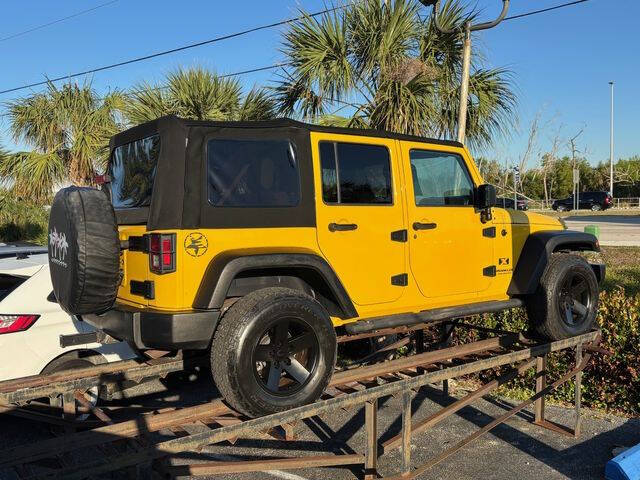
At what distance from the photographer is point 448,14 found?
8.88 metres

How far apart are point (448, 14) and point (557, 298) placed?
585 centimetres

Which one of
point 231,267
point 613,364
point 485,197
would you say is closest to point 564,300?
point 613,364

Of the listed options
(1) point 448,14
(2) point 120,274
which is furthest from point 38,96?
(2) point 120,274

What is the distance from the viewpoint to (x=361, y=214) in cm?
363

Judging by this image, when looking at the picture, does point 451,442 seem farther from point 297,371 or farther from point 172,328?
point 172,328

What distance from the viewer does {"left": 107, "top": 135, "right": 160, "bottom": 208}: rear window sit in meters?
3.39

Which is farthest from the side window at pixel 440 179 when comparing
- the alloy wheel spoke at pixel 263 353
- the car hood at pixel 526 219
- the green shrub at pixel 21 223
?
the green shrub at pixel 21 223

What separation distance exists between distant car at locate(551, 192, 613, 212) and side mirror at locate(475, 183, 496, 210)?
43024mm

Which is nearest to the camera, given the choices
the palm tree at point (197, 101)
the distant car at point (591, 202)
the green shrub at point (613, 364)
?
the green shrub at point (613, 364)

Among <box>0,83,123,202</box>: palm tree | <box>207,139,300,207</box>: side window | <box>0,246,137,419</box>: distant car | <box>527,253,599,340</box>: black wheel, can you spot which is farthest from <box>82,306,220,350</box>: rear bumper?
<box>0,83,123,202</box>: palm tree

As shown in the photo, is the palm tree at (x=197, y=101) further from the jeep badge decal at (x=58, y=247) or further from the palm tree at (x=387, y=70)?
the jeep badge decal at (x=58, y=247)

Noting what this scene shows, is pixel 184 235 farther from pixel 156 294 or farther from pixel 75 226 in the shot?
pixel 75 226

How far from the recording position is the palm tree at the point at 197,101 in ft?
31.2

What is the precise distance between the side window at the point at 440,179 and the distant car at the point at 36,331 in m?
2.59
